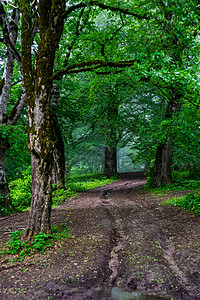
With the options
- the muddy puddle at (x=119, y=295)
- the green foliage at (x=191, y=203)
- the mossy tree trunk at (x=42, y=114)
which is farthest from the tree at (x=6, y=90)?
the green foliage at (x=191, y=203)

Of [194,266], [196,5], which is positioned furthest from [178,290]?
[196,5]

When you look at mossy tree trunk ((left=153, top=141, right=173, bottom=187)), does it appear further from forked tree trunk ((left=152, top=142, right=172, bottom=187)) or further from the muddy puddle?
the muddy puddle

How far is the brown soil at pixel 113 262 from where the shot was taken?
320 cm

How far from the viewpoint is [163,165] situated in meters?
11.2

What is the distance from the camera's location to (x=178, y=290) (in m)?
3.13

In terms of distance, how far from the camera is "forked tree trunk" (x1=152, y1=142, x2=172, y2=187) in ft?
36.8

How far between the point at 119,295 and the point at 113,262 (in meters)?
0.97

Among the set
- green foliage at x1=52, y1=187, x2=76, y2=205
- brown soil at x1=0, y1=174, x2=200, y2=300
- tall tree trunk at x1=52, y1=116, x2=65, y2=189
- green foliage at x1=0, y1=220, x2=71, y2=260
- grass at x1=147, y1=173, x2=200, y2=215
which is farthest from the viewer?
tall tree trunk at x1=52, y1=116, x2=65, y2=189

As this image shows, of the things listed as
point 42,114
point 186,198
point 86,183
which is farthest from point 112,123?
point 42,114

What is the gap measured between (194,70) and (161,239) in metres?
3.91

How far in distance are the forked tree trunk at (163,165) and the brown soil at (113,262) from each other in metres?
4.94

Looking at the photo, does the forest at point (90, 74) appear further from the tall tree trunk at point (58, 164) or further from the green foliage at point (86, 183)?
the green foliage at point (86, 183)

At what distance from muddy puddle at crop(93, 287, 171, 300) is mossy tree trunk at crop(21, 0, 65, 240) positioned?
2085 millimetres

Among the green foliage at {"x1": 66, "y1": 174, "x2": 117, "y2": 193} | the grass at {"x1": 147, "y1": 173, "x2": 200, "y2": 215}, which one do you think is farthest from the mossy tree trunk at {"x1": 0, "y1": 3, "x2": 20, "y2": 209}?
the grass at {"x1": 147, "y1": 173, "x2": 200, "y2": 215}
